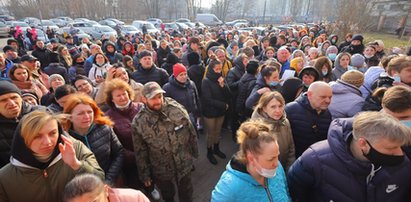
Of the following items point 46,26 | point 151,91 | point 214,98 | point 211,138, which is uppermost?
point 151,91

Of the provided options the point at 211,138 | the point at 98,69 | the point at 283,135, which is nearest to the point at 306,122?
the point at 283,135

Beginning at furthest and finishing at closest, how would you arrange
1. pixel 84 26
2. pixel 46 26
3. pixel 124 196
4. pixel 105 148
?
1. pixel 46 26
2. pixel 84 26
3. pixel 105 148
4. pixel 124 196

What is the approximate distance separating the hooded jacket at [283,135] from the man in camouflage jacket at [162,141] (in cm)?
100

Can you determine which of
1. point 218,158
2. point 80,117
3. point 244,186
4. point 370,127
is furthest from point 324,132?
point 80,117

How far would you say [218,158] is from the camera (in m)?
5.02

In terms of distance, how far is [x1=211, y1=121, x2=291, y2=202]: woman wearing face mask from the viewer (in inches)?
76.4

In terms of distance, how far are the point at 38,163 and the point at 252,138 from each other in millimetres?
1748

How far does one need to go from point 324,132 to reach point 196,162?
8.82ft

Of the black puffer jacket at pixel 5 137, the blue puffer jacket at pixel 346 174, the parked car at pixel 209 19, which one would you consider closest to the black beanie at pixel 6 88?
the black puffer jacket at pixel 5 137

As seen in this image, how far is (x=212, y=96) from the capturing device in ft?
15.3

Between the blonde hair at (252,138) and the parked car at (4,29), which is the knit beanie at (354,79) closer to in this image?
the blonde hair at (252,138)

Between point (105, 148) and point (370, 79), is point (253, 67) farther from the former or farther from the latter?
point (105, 148)

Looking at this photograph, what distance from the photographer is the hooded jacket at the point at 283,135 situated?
9.27 ft

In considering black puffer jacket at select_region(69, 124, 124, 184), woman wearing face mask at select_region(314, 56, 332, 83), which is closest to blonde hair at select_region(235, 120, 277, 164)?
black puffer jacket at select_region(69, 124, 124, 184)
